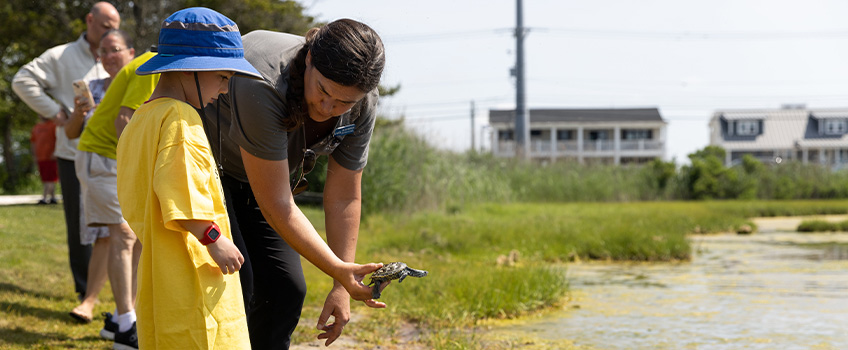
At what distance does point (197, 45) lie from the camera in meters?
2.40

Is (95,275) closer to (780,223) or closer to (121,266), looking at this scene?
(121,266)

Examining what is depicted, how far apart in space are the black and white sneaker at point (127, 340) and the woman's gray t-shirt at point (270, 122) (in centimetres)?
168

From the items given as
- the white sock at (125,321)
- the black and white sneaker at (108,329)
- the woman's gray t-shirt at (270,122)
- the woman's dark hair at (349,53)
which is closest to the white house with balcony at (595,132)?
the black and white sneaker at (108,329)

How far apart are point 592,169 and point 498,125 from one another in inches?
1380

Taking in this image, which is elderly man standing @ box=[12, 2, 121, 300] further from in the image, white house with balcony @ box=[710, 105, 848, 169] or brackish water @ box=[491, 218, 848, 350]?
white house with balcony @ box=[710, 105, 848, 169]

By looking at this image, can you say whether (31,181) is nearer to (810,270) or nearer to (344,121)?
(810,270)

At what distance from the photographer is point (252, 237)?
2820 millimetres

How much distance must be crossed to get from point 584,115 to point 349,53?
6042 centimetres

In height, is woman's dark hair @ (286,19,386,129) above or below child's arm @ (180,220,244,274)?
above

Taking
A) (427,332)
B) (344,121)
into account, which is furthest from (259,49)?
(427,332)

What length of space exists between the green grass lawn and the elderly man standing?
0.37 m

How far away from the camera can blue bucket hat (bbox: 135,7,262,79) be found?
237 cm

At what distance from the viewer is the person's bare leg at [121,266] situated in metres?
4.23

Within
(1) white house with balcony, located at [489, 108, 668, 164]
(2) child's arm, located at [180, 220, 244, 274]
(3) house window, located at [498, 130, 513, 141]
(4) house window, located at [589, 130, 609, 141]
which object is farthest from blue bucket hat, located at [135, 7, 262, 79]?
(4) house window, located at [589, 130, 609, 141]
